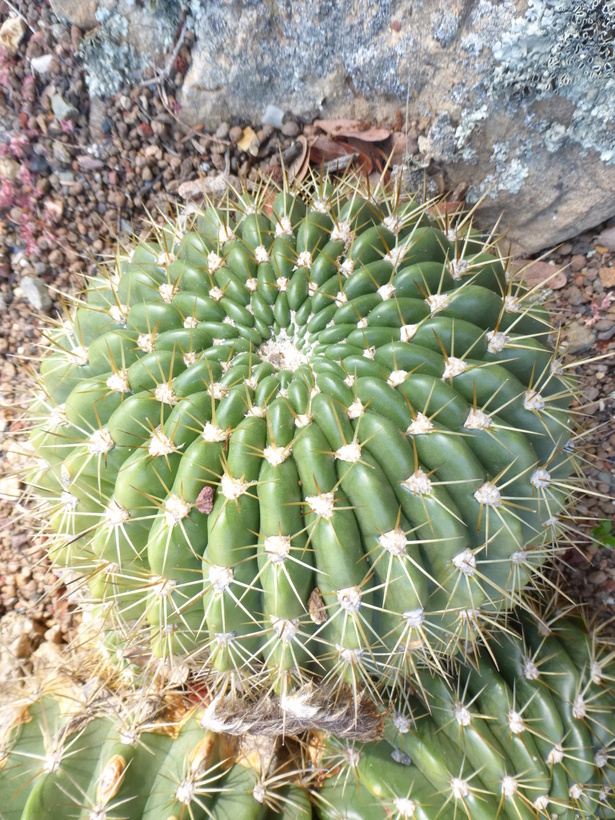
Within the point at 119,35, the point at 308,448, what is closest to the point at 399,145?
the point at 119,35

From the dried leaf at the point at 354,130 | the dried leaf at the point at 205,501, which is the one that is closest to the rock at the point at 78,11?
the dried leaf at the point at 354,130

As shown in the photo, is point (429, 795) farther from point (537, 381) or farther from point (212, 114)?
point (212, 114)

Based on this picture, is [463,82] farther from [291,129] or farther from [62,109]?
[62,109]

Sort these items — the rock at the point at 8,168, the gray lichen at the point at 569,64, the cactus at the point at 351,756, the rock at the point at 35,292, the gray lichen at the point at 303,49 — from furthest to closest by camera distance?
the rock at the point at 35,292 → the rock at the point at 8,168 → the gray lichen at the point at 303,49 → the gray lichen at the point at 569,64 → the cactus at the point at 351,756

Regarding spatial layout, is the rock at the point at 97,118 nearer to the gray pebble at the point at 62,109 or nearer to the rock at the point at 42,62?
the gray pebble at the point at 62,109

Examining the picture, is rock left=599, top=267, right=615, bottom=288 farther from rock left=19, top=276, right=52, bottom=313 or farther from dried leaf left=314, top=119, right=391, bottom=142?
rock left=19, top=276, right=52, bottom=313

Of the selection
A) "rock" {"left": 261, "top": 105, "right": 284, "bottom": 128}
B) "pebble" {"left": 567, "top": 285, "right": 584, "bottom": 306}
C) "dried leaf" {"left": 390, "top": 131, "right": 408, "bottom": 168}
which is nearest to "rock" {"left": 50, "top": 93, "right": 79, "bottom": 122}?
"rock" {"left": 261, "top": 105, "right": 284, "bottom": 128}
